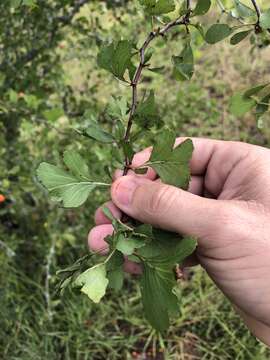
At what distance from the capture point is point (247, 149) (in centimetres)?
127

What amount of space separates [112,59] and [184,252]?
0.32 meters

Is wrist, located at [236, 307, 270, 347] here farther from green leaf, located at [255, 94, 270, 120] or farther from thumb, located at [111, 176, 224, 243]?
green leaf, located at [255, 94, 270, 120]

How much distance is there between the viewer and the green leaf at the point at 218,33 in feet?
2.78

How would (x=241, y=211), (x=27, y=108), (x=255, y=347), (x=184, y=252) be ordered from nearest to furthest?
(x=184, y=252) → (x=241, y=211) → (x=27, y=108) → (x=255, y=347)

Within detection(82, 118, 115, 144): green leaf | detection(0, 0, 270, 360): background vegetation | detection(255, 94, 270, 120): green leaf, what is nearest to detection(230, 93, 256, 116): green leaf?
detection(255, 94, 270, 120): green leaf

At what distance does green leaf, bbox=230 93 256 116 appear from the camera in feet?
3.15

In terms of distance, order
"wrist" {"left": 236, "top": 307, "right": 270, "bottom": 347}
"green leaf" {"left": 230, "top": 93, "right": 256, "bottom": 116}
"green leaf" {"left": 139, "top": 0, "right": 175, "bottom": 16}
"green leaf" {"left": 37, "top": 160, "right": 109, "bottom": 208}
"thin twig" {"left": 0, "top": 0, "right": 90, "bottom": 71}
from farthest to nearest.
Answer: "thin twig" {"left": 0, "top": 0, "right": 90, "bottom": 71} → "wrist" {"left": 236, "top": 307, "right": 270, "bottom": 347} → "green leaf" {"left": 230, "top": 93, "right": 256, "bottom": 116} → "green leaf" {"left": 37, "top": 160, "right": 109, "bottom": 208} → "green leaf" {"left": 139, "top": 0, "right": 175, "bottom": 16}

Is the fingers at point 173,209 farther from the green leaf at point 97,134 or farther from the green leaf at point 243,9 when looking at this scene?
the green leaf at point 243,9

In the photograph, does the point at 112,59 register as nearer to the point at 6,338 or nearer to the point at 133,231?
the point at 133,231

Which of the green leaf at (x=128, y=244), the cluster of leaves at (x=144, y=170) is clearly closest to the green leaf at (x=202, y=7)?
the cluster of leaves at (x=144, y=170)

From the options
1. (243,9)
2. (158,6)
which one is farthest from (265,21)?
(158,6)

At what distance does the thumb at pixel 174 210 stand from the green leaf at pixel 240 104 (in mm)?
Answer: 191

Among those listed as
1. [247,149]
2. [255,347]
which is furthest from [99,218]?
[255,347]

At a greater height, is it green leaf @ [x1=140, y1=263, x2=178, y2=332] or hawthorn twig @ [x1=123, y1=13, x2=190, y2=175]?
hawthorn twig @ [x1=123, y1=13, x2=190, y2=175]
